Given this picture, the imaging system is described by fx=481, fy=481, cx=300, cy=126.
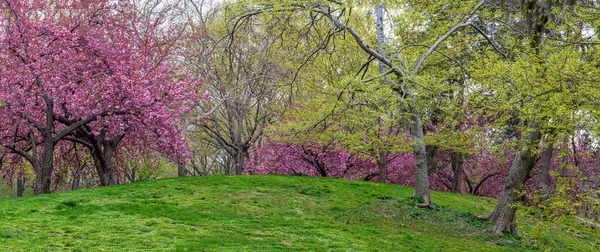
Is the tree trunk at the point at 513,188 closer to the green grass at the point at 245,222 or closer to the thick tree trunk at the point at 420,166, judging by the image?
the green grass at the point at 245,222

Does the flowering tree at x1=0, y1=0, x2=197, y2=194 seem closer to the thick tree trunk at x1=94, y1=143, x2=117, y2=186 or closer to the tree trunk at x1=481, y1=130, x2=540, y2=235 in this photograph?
the thick tree trunk at x1=94, y1=143, x2=117, y2=186

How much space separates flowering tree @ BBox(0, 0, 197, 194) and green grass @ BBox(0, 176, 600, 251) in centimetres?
241

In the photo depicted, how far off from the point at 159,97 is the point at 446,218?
31.6 ft

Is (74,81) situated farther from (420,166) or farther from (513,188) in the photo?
(513,188)

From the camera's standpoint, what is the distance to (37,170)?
48.8 feet

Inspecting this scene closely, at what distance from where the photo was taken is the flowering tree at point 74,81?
14172 mm

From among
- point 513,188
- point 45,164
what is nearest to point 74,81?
point 45,164

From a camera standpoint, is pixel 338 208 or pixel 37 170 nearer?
pixel 338 208

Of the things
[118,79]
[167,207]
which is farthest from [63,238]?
[118,79]

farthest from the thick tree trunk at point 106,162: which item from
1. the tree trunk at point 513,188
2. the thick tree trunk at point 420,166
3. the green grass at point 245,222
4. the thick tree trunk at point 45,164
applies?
the tree trunk at point 513,188

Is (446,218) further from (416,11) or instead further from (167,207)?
(167,207)

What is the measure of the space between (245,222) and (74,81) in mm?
8300

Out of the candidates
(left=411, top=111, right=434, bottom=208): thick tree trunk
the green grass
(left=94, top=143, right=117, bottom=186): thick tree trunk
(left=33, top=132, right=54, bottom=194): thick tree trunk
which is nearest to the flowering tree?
(left=33, top=132, right=54, bottom=194): thick tree trunk

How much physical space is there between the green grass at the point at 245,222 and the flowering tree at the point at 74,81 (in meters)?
2.41
